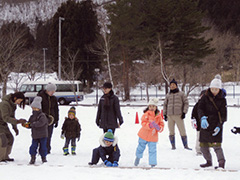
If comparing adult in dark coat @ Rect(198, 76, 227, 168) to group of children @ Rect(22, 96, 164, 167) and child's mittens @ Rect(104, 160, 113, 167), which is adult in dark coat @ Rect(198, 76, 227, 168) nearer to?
group of children @ Rect(22, 96, 164, 167)

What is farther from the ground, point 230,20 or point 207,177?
point 230,20

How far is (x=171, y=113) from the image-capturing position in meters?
8.45

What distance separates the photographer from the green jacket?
671 centimetres

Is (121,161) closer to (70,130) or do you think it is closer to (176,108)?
(70,130)

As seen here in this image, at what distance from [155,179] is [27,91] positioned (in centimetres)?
2808

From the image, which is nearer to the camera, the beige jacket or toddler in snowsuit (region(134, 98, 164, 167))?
toddler in snowsuit (region(134, 98, 164, 167))

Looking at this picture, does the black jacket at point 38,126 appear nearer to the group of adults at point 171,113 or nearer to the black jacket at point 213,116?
the group of adults at point 171,113

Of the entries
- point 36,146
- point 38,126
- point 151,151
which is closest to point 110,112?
point 151,151

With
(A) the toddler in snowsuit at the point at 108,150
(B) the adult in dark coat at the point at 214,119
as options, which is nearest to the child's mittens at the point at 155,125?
(A) the toddler in snowsuit at the point at 108,150

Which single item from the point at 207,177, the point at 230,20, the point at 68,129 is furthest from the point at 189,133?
the point at 230,20

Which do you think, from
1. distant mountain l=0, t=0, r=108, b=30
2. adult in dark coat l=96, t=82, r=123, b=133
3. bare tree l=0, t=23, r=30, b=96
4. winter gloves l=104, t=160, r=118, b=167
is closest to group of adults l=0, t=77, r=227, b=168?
adult in dark coat l=96, t=82, r=123, b=133

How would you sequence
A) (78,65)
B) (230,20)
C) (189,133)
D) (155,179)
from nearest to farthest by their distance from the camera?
(155,179) < (189,133) < (78,65) < (230,20)

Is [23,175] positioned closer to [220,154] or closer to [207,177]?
[207,177]

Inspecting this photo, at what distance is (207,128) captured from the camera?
5777mm
